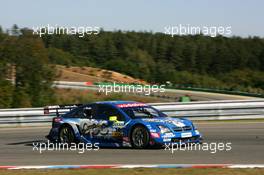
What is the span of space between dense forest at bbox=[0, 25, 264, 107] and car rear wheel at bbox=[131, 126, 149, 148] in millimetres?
21902

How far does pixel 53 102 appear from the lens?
111 ft

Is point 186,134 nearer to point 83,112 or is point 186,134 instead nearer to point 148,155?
point 148,155

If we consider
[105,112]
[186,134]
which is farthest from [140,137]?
[105,112]

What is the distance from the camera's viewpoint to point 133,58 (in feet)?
274

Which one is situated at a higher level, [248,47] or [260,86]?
[248,47]

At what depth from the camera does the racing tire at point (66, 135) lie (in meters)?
14.1

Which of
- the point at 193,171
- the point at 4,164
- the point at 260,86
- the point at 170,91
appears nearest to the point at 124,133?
the point at 4,164

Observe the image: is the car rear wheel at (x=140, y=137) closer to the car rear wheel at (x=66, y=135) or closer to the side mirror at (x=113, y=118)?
the side mirror at (x=113, y=118)

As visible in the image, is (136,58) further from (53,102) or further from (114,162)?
(114,162)

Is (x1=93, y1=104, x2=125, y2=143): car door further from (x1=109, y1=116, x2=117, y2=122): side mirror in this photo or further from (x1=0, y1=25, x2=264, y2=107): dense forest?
(x1=0, y1=25, x2=264, y2=107): dense forest

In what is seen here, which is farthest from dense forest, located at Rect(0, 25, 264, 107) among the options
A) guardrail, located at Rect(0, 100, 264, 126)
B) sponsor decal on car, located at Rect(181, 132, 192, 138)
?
sponsor decal on car, located at Rect(181, 132, 192, 138)

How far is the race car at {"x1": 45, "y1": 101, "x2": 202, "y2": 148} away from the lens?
12.4m

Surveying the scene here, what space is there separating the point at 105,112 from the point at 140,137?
1358 mm

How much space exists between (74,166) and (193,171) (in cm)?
224
